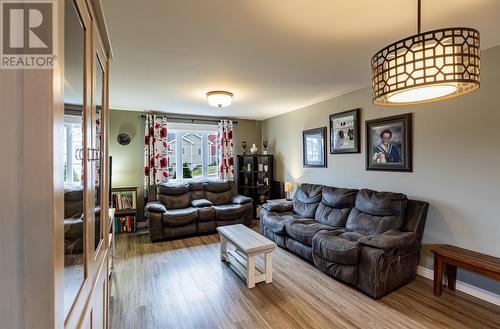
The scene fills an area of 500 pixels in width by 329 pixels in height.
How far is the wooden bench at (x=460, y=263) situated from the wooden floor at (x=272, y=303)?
0.55 feet

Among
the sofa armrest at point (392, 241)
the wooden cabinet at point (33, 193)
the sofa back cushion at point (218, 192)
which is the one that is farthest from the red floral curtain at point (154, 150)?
the wooden cabinet at point (33, 193)

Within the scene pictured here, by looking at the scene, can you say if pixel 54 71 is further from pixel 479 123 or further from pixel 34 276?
pixel 479 123

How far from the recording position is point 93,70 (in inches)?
44.9

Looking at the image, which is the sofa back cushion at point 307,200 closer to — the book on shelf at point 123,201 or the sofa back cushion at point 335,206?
the sofa back cushion at point 335,206

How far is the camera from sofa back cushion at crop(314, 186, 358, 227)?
338cm

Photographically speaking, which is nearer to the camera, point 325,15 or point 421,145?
point 325,15

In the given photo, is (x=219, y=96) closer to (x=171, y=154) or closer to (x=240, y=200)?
(x=240, y=200)

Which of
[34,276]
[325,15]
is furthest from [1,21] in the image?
[325,15]

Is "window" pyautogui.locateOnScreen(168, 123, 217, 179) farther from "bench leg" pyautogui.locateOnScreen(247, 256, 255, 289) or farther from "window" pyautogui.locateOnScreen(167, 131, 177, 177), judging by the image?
"bench leg" pyautogui.locateOnScreen(247, 256, 255, 289)

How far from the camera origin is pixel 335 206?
11.5ft

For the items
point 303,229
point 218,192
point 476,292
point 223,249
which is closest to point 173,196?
point 218,192

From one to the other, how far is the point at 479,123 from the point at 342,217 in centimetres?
179

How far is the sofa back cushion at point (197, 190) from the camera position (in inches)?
196

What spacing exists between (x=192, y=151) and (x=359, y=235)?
390 cm
